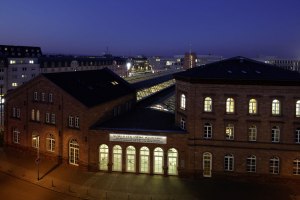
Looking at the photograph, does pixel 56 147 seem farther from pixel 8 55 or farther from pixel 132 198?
pixel 8 55

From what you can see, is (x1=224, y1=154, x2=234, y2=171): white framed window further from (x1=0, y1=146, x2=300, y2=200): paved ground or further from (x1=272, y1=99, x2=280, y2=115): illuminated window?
(x1=272, y1=99, x2=280, y2=115): illuminated window

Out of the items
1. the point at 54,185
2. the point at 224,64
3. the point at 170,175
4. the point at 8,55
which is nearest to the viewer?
the point at 54,185

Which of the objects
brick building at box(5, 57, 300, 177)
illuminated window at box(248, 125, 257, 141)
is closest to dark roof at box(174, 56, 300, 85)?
brick building at box(5, 57, 300, 177)

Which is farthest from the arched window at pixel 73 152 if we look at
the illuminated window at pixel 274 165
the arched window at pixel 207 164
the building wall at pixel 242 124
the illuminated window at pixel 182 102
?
the illuminated window at pixel 274 165

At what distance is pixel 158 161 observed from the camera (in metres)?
47.4

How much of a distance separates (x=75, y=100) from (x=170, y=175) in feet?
52.0

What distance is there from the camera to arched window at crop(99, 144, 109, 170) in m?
48.5

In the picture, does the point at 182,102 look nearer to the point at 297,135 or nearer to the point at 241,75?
the point at 241,75

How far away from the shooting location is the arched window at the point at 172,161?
1854 inches

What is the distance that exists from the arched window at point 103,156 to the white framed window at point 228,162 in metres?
14.9

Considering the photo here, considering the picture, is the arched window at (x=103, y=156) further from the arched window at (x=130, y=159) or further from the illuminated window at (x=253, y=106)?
the illuminated window at (x=253, y=106)

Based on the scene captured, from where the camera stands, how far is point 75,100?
50.1 meters

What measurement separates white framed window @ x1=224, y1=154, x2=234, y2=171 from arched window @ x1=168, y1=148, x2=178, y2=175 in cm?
604

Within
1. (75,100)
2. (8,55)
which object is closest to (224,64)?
(75,100)
